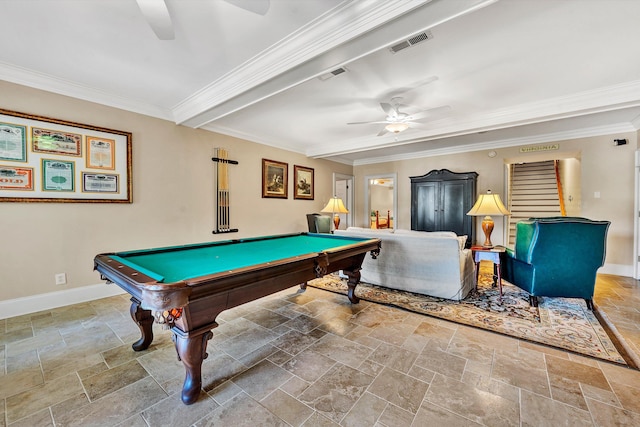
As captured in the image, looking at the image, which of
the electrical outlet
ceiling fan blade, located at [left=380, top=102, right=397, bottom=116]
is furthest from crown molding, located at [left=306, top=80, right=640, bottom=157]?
the electrical outlet

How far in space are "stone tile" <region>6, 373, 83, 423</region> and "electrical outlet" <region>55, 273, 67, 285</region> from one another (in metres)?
1.83

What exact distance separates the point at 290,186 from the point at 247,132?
1526mm

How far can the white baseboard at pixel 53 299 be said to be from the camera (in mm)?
2746

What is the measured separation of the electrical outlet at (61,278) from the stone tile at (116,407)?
2.21 metres

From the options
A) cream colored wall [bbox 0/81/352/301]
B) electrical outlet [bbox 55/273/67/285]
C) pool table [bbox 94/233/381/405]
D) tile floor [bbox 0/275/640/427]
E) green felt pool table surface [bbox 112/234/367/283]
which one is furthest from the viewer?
electrical outlet [bbox 55/273/67/285]

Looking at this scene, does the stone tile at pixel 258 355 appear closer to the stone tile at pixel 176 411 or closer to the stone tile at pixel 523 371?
the stone tile at pixel 176 411

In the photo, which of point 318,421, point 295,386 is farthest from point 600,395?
point 295,386

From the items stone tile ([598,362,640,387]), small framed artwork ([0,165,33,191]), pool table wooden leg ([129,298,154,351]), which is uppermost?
small framed artwork ([0,165,33,191])

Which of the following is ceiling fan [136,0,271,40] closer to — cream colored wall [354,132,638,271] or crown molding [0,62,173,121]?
crown molding [0,62,173,121]

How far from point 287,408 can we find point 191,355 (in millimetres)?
626

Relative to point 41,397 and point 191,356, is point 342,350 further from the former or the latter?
point 41,397

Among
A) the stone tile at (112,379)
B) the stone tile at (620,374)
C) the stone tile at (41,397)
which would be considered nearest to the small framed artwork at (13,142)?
the stone tile at (41,397)

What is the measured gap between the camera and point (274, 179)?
550 cm

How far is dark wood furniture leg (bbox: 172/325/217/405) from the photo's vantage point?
149 cm
